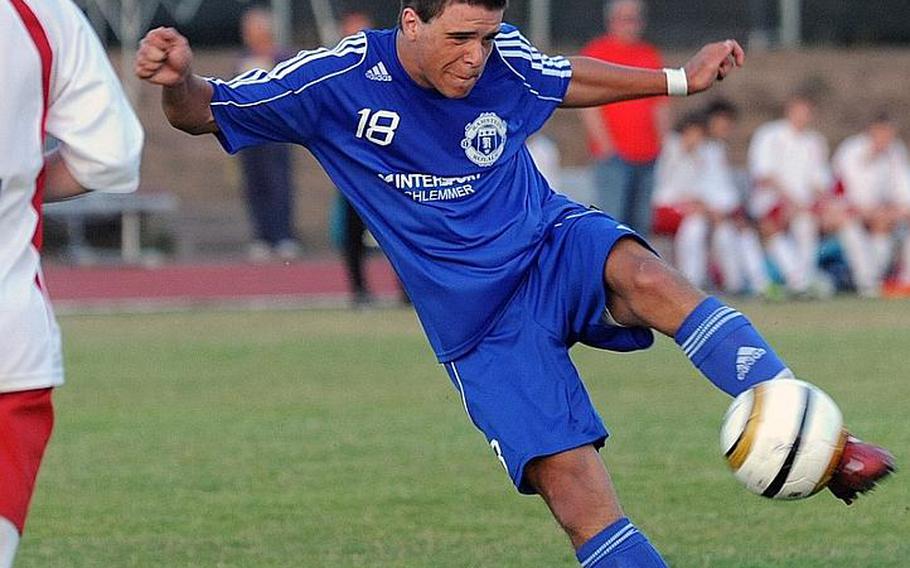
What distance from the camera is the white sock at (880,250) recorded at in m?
19.6

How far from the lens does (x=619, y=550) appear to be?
5.34 m

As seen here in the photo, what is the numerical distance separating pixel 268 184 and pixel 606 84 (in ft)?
50.1

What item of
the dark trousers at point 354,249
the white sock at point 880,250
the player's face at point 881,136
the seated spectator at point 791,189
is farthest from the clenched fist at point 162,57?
the player's face at point 881,136

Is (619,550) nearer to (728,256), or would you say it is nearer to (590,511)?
(590,511)

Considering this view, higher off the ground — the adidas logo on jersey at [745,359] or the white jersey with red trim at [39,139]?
the white jersey with red trim at [39,139]

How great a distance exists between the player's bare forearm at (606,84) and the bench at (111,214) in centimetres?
1613

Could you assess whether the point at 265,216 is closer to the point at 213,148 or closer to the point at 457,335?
the point at 213,148

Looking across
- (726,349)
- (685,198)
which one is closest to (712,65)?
(726,349)

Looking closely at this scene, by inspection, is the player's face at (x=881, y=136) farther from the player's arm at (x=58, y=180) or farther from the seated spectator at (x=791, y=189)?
the player's arm at (x=58, y=180)

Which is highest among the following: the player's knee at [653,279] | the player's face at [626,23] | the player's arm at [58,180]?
the player's arm at [58,180]

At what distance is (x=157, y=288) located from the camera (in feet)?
66.6

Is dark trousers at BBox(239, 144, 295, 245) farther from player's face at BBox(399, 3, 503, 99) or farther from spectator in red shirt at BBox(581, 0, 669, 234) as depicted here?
player's face at BBox(399, 3, 503, 99)

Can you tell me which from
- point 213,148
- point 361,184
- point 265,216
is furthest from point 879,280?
point 361,184

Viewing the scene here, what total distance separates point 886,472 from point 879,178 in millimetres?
15251
